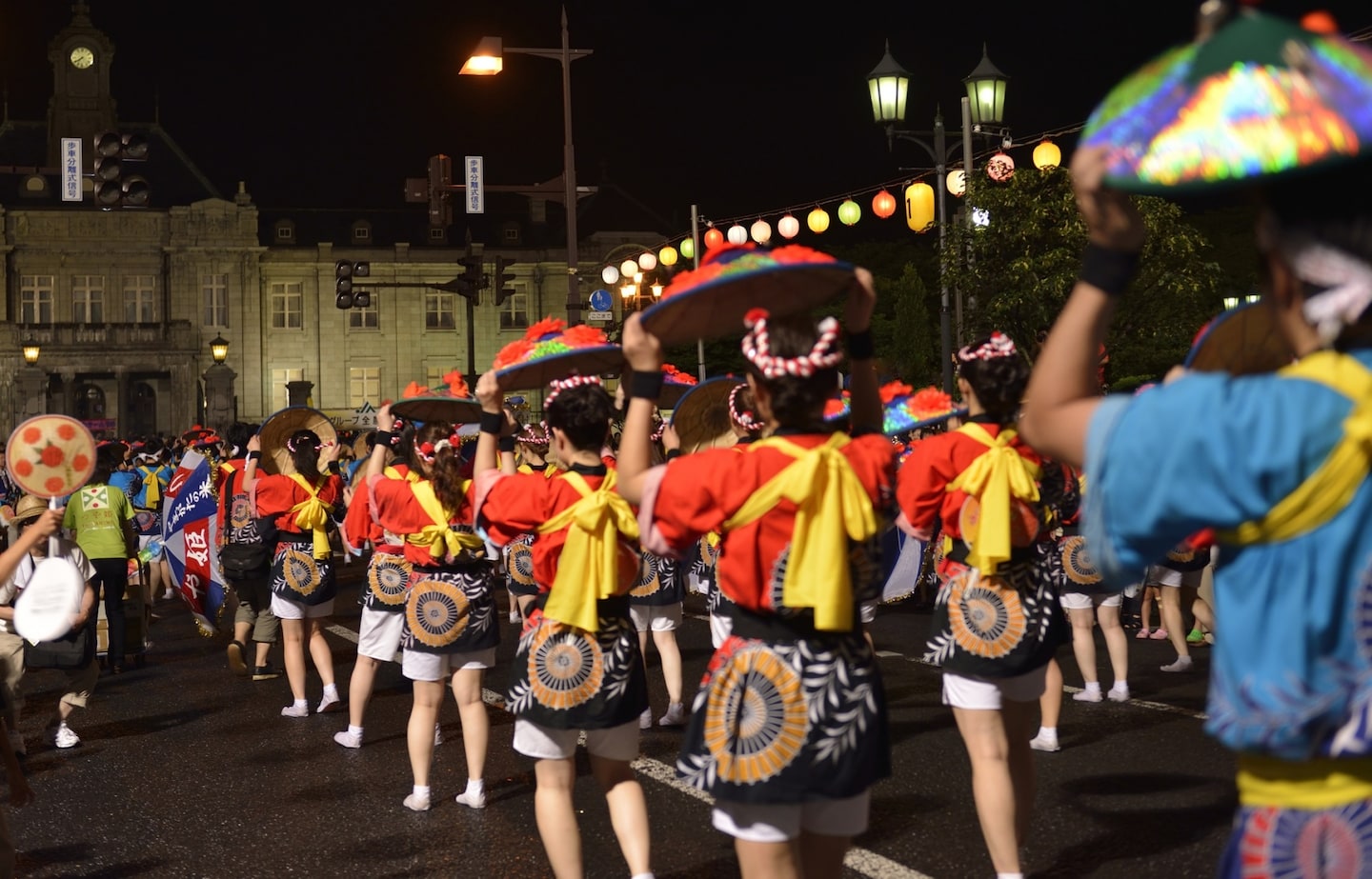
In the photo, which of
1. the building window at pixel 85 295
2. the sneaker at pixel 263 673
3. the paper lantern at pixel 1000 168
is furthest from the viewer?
the building window at pixel 85 295

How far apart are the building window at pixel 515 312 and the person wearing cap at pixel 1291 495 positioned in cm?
7235

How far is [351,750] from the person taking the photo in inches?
336

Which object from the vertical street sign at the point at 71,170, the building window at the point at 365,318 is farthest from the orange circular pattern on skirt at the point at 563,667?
the building window at the point at 365,318

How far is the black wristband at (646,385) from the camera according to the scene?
12.1 feet

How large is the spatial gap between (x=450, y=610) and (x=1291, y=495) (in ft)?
18.6

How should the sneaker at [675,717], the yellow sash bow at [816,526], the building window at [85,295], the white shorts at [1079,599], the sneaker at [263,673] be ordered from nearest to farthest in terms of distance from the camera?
the yellow sash bow at [816,526], the white shorts at [1079,599], the sneaker at [675,717], the sneaker at [263,673], the building window at [85,295]

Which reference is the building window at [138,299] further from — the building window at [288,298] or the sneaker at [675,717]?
the sneaker at [675,717]

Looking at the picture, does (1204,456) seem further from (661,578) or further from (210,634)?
(210,634)

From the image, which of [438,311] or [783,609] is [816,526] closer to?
[783,609]

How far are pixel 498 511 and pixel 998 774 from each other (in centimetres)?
197

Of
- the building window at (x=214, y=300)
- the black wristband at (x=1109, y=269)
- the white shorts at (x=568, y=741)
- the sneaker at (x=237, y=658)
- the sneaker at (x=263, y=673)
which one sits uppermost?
the building window at (x=214, y=300)

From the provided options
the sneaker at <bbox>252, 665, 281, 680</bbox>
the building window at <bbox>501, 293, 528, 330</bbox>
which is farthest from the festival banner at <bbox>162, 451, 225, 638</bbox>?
the building window at <bbox>501, 293, 528, 330</bbox>

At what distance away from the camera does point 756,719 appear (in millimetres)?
3488

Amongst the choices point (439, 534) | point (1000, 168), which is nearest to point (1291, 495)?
point (439, 534)
